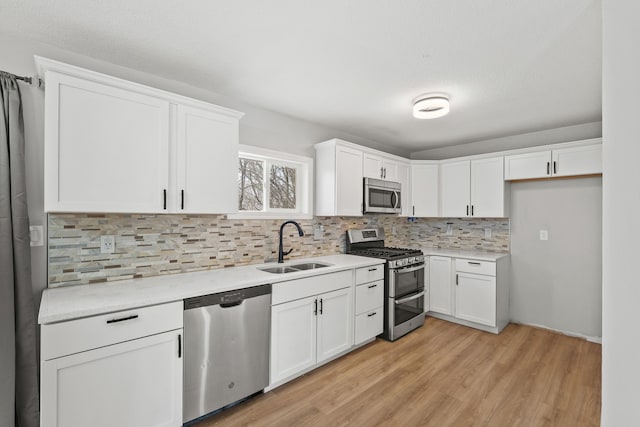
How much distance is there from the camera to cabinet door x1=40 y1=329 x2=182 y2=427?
59.5 inches

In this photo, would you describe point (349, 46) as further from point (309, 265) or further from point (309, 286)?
point (309, 265)

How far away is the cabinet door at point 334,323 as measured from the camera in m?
2.66

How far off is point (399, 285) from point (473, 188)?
5.50 feet

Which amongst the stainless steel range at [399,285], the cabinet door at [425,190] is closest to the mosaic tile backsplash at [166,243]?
the stainless steel range at [399,285]

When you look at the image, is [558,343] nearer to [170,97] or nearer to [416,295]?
[416,295]

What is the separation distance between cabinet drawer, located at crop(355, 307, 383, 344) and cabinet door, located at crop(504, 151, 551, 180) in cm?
226

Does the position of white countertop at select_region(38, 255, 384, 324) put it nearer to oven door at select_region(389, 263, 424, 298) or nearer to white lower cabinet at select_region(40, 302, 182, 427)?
white lower cabinet at select_region(40, 302, 182, 427)

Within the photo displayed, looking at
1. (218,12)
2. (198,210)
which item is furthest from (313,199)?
(218,12)

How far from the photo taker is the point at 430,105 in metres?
2.66

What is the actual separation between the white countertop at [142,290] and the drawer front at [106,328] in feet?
0.12

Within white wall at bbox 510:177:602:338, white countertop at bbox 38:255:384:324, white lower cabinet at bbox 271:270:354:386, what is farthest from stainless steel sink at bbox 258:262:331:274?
white wall at bbox 510:177:602:338

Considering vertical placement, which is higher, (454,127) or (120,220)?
(454,127)

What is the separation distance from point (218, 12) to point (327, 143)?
6.05ft

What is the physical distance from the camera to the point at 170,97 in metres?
2.12
